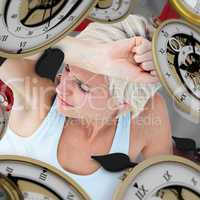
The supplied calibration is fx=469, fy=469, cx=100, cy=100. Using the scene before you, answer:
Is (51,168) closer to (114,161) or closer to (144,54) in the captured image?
(114,161)

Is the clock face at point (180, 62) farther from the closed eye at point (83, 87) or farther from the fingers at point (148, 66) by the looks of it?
the closed eye at point (83, 87)

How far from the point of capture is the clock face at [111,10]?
105 centimetres

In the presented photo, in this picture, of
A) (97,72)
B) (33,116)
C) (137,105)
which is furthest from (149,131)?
(33,116)

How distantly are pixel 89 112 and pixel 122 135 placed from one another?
0.10 metres

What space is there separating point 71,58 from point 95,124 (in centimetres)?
15

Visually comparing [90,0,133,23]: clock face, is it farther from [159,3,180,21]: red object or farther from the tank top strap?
the tank top strap

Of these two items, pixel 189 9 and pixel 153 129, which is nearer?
pixel 153 129

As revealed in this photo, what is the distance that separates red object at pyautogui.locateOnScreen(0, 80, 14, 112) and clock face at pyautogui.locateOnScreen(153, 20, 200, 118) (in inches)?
15.1

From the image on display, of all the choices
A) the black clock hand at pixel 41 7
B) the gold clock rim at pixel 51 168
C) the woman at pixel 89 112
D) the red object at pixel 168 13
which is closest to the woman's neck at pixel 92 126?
A: the woman at pixel 89 112

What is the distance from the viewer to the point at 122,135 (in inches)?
40.8

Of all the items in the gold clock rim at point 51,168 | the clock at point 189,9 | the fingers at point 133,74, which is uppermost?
the clock at point 189,9

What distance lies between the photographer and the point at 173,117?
1.13 metres

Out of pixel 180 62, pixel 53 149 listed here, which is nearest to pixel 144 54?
pixel 180 62

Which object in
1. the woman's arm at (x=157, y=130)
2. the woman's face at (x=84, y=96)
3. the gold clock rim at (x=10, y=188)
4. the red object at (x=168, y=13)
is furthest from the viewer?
the red object at (x=168, y=13)
